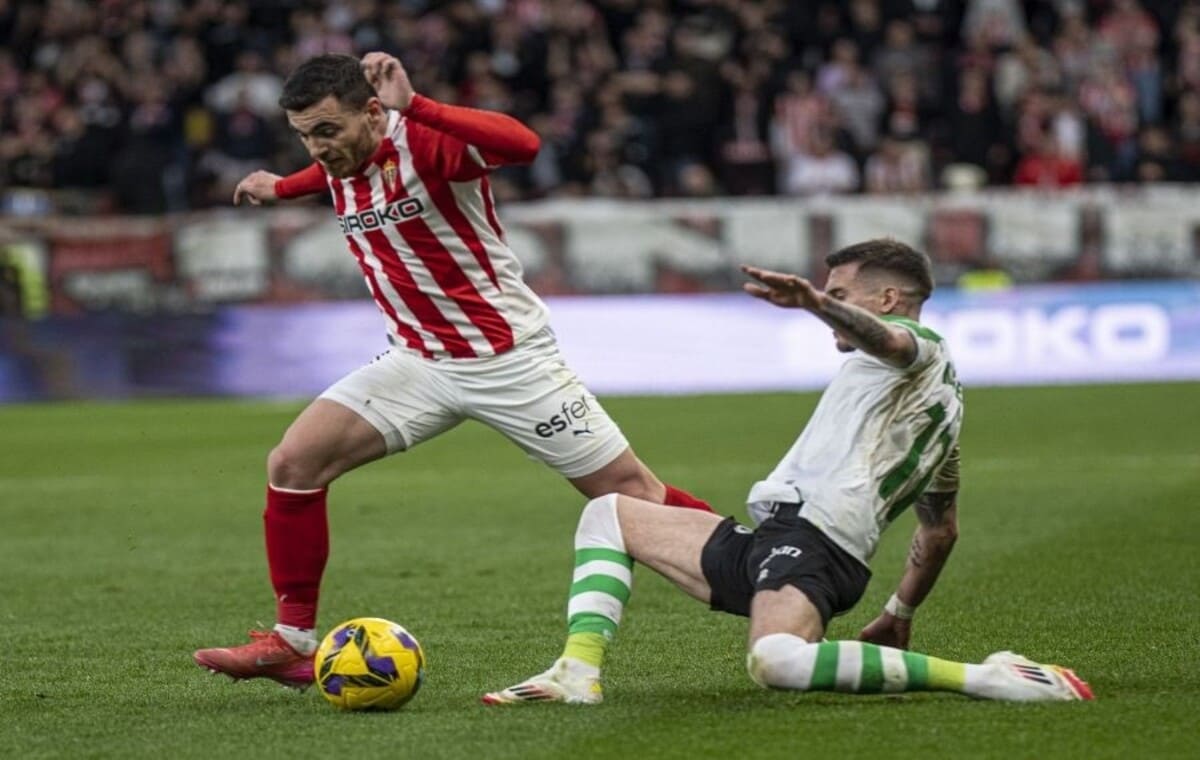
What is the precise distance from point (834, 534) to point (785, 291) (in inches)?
32.1

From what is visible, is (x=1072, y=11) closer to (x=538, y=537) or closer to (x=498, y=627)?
(x=538, y=537)

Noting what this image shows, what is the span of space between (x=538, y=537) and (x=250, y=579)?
69.8 inches

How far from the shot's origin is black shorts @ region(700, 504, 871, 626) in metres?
5.57

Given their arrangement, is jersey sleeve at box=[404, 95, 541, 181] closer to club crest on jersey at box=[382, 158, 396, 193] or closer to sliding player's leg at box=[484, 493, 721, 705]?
club crest on jersey at box=[382, 158, 396, 193]

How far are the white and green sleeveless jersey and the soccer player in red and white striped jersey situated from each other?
0.82m

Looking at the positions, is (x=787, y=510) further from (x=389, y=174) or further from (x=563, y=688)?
(x=389, y=174)

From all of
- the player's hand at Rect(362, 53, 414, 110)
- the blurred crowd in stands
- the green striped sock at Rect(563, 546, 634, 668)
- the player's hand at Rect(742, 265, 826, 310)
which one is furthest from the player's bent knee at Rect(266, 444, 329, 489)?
the blurred crowd in stands

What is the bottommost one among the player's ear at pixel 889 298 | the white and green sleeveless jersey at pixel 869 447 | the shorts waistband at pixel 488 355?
the white and green sleeveless jersey at pixel 869 447

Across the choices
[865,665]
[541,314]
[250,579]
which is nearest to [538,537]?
[250,579]

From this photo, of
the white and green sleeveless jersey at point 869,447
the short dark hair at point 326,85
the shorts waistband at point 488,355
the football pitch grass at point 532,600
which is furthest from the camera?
the shorts waistband at point 488,355

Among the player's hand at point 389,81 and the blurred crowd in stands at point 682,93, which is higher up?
the player's hand at point 389,81

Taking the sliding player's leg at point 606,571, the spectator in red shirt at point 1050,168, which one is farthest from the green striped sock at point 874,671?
the spectator in red shirt at point 1050,168

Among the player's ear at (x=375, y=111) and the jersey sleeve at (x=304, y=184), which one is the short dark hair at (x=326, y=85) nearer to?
the player's ear at (x=375, y=111)

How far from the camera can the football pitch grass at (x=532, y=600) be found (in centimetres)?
531
